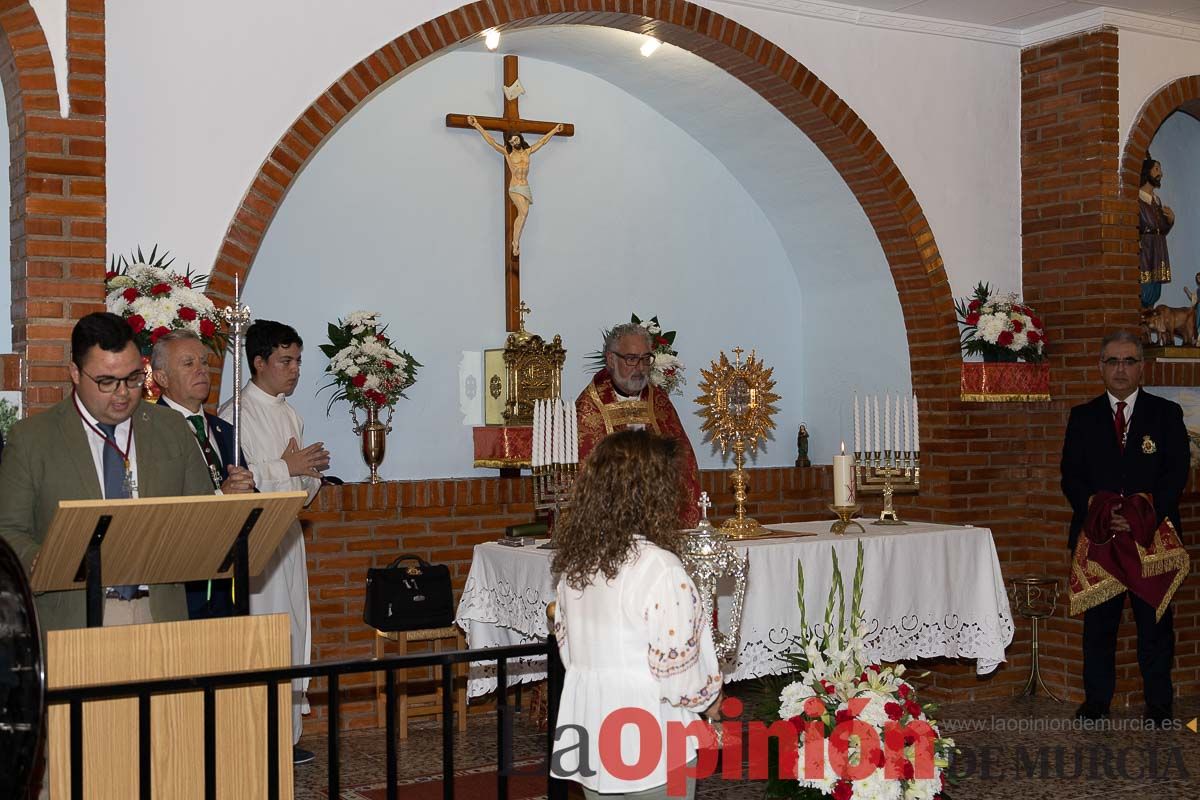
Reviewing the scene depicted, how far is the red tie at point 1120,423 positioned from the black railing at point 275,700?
4.55 meters

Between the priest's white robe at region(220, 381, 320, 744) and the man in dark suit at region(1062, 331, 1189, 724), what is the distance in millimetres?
4103

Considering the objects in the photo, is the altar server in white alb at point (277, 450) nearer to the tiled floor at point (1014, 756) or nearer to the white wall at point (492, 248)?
the tiled floor at point (1014, 756)

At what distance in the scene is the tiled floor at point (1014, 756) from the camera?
19.7 ft

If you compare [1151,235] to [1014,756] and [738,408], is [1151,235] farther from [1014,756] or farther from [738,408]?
[1014,756]

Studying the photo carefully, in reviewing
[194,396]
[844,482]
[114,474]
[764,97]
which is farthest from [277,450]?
[764,97]

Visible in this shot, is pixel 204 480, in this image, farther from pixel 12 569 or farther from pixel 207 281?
pixel 207 281

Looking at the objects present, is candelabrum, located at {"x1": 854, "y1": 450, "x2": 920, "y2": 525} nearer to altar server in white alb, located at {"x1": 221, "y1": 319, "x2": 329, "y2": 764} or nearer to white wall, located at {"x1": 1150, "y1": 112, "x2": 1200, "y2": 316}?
altar server in white alb, located at {"x1": 221, "y1": 319, "x2": 329, "y2": 764}

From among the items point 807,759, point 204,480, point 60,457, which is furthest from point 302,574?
point 807,759

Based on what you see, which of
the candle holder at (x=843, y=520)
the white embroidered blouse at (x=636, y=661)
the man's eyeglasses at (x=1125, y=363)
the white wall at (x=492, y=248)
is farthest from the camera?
the white wall at (x=492, y=248)

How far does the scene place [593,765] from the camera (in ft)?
11.7

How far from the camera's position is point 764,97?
8.16 metres

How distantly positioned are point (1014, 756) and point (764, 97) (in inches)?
156

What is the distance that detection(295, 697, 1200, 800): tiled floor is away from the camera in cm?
601

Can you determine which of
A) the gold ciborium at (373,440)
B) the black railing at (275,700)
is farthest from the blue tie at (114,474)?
the gold ciborium at (373,440)
